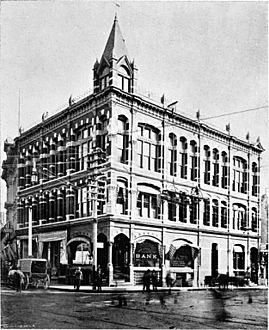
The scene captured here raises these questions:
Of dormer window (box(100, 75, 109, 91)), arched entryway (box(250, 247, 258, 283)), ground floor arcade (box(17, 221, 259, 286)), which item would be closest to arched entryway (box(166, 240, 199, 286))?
ground floor arcade (box(17, 221, 259, 286))

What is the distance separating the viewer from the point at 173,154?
→ 5.76 meters

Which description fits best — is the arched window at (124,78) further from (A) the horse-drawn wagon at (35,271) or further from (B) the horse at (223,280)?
(B) the horse at (223,280)

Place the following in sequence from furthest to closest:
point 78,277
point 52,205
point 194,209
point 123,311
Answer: point 194,209 → point 52,205 → point 78,277 → point 123,311

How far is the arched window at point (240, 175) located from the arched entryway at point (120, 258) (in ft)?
4.98

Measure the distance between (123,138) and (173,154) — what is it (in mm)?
643

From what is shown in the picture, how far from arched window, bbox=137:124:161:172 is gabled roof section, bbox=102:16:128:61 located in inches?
30.8

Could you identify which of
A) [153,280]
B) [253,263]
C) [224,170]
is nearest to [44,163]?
[153,280]

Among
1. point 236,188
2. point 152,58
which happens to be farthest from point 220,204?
point 152,58

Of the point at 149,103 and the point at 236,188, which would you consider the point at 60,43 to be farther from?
the point at 236,188

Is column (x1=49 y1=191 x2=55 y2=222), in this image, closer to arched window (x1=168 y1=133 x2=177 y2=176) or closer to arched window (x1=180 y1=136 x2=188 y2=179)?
arched window (x1=168 y1=133 x2=177 y2=176)

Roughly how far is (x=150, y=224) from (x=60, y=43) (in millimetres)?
2133

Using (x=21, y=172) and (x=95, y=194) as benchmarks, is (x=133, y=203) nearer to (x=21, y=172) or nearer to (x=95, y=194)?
(x=95, y=194)

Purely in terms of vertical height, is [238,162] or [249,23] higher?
[249,23]

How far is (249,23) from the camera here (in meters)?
5.79
